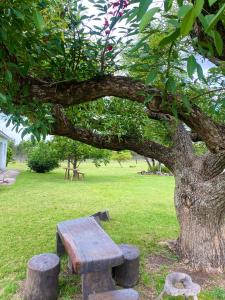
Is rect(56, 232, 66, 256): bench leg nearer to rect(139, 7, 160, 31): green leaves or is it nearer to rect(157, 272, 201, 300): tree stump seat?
rect(157, 272, 201, 300): tree stump seat

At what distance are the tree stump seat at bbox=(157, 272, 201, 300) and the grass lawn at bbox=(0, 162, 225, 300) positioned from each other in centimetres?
39

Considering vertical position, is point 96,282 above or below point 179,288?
above

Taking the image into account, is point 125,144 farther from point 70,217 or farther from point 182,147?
point 70,217

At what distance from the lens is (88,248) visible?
3.21 meters

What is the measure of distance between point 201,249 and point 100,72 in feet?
9.65

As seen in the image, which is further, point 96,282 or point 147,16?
point 96,282

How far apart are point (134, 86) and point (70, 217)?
17.8ft

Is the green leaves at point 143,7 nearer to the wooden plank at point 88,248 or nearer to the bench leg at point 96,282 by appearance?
the wooden plank at point 88,248

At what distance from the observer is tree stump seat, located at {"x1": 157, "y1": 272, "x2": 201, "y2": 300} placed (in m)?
3.06

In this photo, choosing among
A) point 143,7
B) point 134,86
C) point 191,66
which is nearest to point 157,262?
point 134,86

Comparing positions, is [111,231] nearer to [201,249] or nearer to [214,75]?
[201,249]

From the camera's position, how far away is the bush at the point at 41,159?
20.3m

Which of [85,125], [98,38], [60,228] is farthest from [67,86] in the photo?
[60,228]

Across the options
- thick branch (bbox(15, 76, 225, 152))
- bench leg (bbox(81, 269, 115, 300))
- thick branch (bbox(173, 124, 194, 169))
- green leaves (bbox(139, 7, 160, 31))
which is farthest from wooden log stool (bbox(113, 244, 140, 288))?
green leaves (bbox(139, 7, 160, 31))
